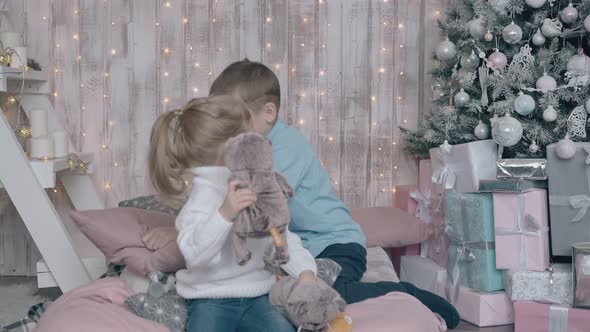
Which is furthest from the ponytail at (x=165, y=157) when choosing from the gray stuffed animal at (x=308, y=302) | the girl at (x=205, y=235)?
the gray stuffed animal at (x=308, y=302)

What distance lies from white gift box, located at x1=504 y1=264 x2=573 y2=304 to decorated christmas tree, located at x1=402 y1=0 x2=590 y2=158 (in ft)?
1.32

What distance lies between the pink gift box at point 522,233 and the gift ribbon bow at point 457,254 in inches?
2.6

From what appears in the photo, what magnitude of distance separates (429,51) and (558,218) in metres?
1.27

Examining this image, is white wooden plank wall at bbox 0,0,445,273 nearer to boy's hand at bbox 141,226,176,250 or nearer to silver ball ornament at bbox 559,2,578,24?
silver ball ornament at bbox 559,2,578,24

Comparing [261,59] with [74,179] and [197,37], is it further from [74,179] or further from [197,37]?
[74,179]

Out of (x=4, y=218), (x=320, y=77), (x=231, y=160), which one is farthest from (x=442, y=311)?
(x=4, y=218)

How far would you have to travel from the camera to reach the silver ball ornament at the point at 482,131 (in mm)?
2693

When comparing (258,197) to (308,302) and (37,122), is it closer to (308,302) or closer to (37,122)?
(308,302)

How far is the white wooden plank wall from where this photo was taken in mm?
3387

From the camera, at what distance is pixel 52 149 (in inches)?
112

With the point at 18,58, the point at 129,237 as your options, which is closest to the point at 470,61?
the point at 129,237

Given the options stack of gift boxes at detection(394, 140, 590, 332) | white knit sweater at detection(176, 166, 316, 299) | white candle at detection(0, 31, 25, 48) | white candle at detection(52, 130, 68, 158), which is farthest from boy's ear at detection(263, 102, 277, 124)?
white candle at detection(0, 31, 25, 48)

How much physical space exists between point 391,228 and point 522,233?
58 centimetres

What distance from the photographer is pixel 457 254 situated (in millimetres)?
2676
